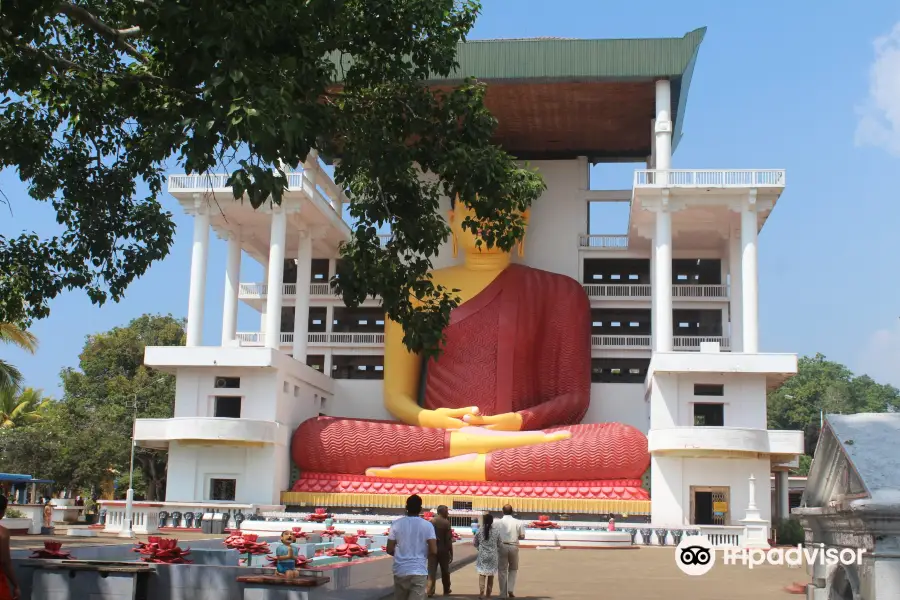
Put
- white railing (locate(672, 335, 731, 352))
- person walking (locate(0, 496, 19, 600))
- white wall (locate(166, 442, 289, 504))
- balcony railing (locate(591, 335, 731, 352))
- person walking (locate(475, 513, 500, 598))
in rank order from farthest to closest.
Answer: balcony railing (locate(591, 335, 731, 352)) → white railing (locate(672, 335, 731, 352)) → white wall (locate(166, 442, 289, 504)) → person walking (locate(475, 513, 500, 598)) → person walking (locate(0, 496, 19, 600))

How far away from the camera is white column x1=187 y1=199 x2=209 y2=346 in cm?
3225

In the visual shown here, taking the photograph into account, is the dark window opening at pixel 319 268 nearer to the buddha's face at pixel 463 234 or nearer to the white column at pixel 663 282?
the buddha's face at pixel 463 234

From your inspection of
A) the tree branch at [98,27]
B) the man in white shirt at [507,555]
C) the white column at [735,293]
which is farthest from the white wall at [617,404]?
the tree branch at [98,27]

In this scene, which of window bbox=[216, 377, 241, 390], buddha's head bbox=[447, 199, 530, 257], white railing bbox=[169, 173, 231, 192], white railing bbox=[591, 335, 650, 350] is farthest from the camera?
white railing bbox=[591, 335, 650, 350]

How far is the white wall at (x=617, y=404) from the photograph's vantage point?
3462 cm

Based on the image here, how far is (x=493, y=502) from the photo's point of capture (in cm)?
2964

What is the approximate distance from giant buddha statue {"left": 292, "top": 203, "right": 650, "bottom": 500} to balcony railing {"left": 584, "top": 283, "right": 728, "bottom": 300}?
227cm

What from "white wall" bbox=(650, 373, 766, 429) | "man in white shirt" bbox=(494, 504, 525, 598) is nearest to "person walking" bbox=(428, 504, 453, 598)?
"man in white shirt" bbox=(494, 504, 525, 598)

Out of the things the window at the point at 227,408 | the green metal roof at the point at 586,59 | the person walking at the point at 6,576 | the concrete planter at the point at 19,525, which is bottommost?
the concrete planter at the point at 19,525

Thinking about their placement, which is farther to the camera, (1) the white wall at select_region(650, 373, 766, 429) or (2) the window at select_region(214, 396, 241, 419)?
(2) the window at select_region(214, 396, 241, 419)

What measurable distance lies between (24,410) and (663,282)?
31.0 metres

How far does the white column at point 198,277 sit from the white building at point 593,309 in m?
0.06

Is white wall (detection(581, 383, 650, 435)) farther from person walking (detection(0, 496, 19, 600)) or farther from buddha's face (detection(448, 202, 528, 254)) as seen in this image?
person walking (detection(0, 496, 19, 600))

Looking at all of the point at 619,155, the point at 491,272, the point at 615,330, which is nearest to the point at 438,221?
the point at 491,272
